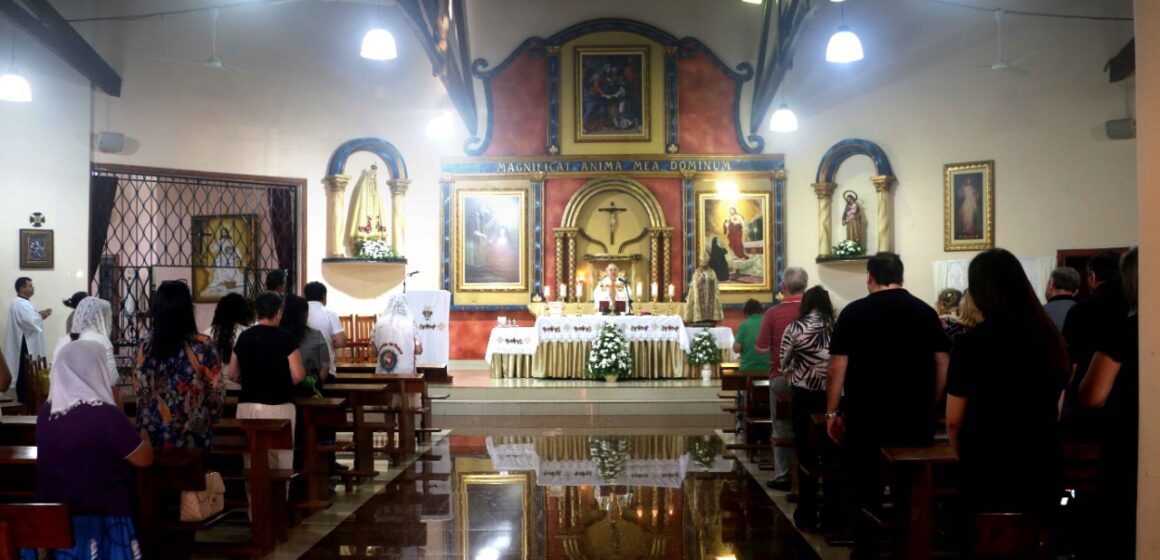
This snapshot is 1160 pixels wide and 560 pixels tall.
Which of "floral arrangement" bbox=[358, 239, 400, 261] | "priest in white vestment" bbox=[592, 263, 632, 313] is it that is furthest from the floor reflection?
"floral arrangement" bbox=[358, 239, 400, 261]

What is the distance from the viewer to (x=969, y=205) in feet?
42.3

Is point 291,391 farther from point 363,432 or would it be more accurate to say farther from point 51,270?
point 51,270

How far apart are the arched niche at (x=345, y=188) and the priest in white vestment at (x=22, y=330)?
3961 millimetres

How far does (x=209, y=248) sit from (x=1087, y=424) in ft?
38.7

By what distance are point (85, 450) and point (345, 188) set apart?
10.7m

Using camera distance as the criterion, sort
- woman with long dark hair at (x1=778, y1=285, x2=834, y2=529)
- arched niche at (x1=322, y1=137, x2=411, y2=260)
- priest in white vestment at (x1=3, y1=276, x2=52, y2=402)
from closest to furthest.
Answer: woman with long dark hair at (x1=778, y1=285, x2=834, y2=529) < priest in white vestment at (x1=3, y1=276, x2=52, y2=402) < arched niche at (x1=322, y1=137, x2=411, y2=260)

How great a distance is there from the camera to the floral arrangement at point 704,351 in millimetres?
12227

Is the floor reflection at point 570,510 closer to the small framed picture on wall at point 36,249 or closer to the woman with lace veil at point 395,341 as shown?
the woman with lace veil at point 395,341

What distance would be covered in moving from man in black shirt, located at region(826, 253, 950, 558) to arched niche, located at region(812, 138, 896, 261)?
9406 mm

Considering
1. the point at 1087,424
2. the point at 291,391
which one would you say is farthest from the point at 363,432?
the point at 1087,424

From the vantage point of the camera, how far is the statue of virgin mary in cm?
1398

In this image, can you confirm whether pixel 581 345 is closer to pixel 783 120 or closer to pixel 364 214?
pixel 783 120

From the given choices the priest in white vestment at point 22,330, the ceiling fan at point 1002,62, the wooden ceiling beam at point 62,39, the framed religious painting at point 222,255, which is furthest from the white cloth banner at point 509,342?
the ceiling fan at point 1002,62

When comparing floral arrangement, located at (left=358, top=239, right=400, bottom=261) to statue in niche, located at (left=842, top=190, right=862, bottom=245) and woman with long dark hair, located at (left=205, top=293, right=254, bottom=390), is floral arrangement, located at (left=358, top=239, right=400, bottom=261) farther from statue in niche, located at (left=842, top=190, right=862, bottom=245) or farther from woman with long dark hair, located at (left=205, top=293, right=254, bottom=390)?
woman with long dark hair, located at (left=205, top=293, right=254, bottom=390)
